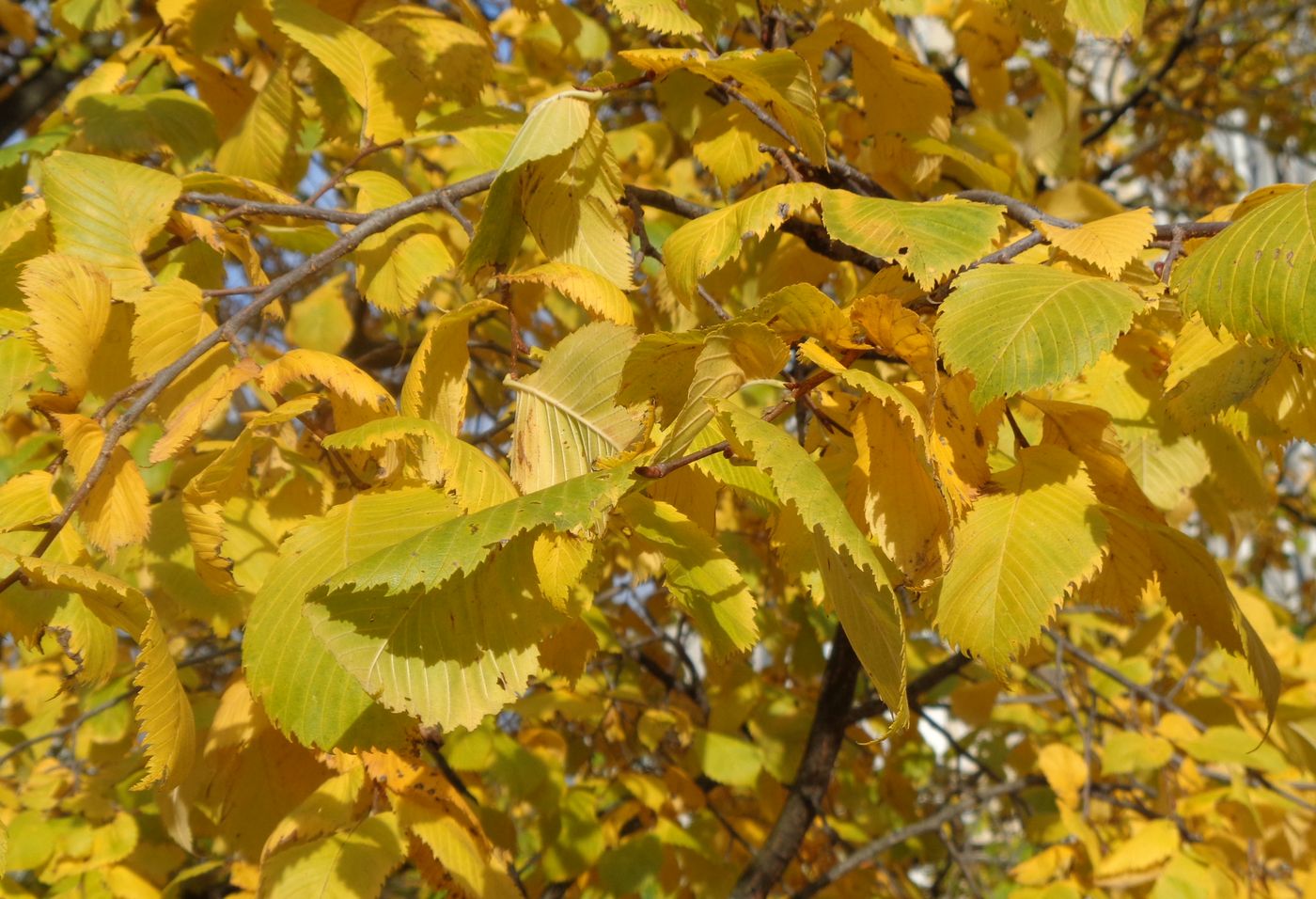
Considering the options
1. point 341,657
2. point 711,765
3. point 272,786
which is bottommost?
point 711,765

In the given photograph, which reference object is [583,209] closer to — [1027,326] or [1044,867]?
[1027,326]

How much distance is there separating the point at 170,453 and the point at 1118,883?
1.65 meters

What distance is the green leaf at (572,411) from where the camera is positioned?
0.82 meters

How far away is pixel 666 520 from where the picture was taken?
0.77 metres

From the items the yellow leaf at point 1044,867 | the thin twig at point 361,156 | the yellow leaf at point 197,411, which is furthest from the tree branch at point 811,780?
the yellow leaf at point 197,411

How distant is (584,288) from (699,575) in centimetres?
28

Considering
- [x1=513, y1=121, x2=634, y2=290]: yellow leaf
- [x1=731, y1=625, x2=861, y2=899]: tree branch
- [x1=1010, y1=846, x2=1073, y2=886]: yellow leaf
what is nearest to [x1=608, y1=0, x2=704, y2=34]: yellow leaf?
[x1=513, y1=121, x2=634, y2=290]: yellow leaf

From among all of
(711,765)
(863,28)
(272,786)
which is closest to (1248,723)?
(711,765)

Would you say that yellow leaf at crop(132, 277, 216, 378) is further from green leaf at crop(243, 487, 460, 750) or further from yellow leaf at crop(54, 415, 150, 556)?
green leaf at crop(243, 487, 460, 750)

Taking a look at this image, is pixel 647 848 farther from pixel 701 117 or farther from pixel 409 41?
pixel 409 41

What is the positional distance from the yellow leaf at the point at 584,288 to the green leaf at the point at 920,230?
0.20m

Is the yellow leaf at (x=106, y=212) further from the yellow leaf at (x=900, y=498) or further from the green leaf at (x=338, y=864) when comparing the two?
the yellow leaf at (x=900, y=498)

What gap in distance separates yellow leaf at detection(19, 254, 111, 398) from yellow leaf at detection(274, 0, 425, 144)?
447 millimetres

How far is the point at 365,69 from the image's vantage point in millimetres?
1287
